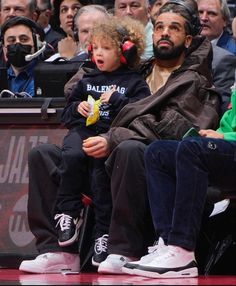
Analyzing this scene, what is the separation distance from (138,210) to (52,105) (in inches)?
56.0

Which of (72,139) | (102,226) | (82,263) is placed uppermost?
(72,139)

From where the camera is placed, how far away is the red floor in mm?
6094

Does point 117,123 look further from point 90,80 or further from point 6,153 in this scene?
point 6,153

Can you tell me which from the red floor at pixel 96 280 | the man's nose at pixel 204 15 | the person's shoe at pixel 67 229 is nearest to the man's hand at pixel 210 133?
the red floor at pixel 96 280

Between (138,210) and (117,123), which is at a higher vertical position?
(117,123)

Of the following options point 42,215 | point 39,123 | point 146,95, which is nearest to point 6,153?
point 39,123

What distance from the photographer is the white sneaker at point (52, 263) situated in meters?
7.20

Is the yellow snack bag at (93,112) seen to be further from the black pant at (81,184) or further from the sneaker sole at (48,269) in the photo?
the sneaker sole at (48,269)

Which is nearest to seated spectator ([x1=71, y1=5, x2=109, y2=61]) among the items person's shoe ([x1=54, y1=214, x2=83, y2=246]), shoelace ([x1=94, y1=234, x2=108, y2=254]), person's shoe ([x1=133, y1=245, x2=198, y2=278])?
person's shoe ([x1=54, y1=214, x2=83, y2=246])

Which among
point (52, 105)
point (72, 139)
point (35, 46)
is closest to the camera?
point (72, 139)

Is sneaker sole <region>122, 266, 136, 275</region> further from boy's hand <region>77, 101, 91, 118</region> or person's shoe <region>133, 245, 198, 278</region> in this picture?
boy's hand <region>77, 101, 91, 118</region>

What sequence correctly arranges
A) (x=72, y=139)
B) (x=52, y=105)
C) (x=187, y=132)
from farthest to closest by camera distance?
(x=52, y=105), (x=72, y=139), (x=187, y=132)

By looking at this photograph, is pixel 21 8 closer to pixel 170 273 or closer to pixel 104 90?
pixel 104 90

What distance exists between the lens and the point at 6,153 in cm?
810
